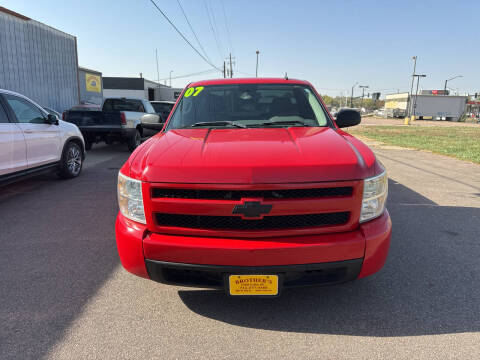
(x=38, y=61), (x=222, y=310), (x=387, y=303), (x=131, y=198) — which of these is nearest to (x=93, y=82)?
(x=38, y=61)

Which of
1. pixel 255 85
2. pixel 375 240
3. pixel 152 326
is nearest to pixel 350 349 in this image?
pixel 375 240

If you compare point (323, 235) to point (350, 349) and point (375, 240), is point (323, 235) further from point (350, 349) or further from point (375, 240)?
point (350, 349)

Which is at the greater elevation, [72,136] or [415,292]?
[72,136]

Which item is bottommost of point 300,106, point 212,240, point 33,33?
point 212,240

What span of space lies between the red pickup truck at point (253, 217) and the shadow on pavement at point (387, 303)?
1.37 ft

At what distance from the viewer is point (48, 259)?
338 cm

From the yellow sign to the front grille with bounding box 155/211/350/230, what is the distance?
25779mm

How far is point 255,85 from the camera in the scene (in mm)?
3883

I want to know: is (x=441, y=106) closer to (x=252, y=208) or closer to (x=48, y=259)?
(x=252, y=208)

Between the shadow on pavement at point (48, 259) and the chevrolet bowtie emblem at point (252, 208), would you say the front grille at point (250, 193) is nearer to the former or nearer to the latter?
the chevrolet bowtie emblem at point (252, 208)

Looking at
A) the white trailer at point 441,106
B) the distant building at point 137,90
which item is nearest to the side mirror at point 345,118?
the distant building at point 137,90

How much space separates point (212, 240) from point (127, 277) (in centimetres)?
131

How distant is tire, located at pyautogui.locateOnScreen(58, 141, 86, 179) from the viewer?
22.3ft

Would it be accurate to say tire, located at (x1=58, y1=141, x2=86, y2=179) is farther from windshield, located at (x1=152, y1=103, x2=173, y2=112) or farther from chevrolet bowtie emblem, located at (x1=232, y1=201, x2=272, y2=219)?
windshield, located at (x1=152, y1=103, x2=173, y2=112)
